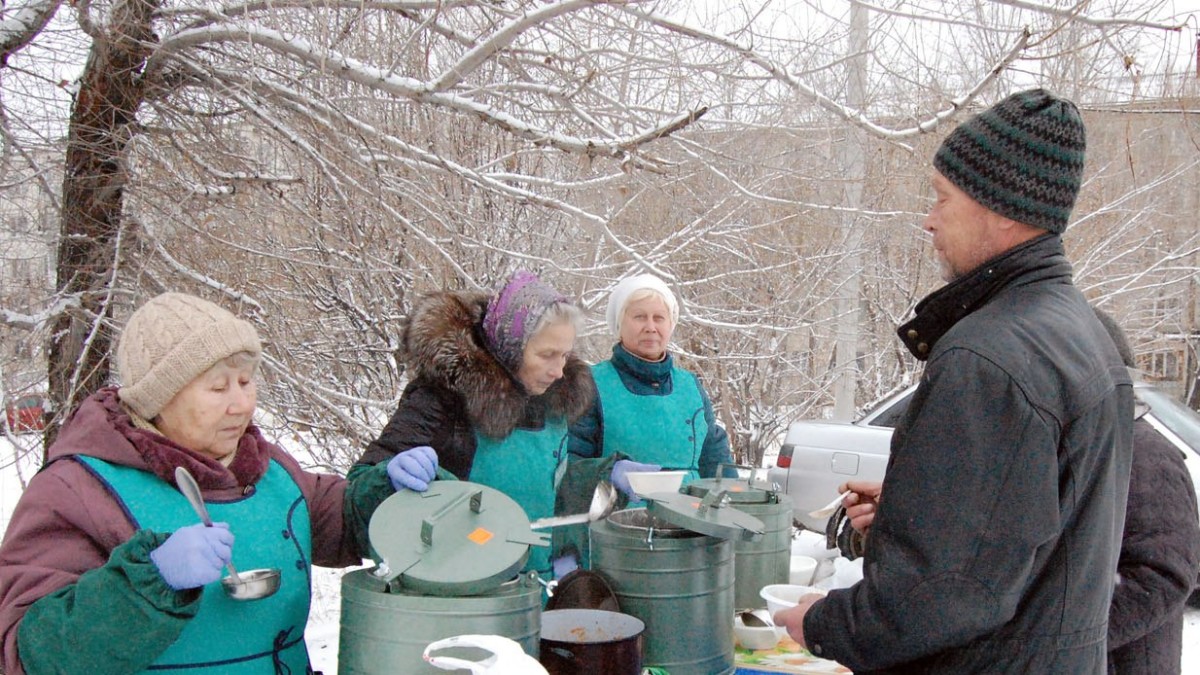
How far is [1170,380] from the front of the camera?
40.5 feet

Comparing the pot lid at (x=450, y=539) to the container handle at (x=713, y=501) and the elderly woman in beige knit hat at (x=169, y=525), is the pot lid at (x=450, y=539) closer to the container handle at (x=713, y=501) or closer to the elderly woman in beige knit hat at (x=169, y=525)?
the elderly woman in beige knit hat at (x=169, y=525)

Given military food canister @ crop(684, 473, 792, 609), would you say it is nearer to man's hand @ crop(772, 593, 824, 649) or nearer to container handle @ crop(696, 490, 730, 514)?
container handle @ crop(696, 490, 730, 514)

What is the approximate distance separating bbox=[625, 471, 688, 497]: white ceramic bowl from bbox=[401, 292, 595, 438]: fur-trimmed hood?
1.71ft

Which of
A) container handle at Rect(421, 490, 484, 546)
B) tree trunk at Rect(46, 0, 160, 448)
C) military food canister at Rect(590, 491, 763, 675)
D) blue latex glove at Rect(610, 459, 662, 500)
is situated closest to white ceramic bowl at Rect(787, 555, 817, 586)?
blue latex glove at Rect(610, 459, 662, 500)

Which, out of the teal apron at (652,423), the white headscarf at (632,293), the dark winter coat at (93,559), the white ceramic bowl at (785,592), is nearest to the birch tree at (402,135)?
the white headscarf at (632,293)

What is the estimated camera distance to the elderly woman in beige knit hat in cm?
142

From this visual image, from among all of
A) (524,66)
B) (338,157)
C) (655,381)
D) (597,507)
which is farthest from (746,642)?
(338,157)

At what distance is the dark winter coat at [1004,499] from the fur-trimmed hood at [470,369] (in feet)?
3.98

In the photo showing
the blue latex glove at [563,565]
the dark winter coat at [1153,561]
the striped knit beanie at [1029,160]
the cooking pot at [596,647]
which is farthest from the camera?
the blue latex glove at [563,565]

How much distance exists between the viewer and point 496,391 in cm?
249

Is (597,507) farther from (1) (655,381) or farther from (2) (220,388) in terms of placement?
(1) (655,381)

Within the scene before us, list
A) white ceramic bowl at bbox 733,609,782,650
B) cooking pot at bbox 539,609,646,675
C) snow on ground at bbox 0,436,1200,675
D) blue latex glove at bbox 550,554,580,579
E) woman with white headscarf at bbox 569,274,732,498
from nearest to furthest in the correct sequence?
1. cooking pot at bbox 539,609,646,675
2. white ceramic bowl at bbox 733,609,782,650
3. blue latex glove at bbox 550,554,580,579
4. woman with white headscarf at bbox 569,274,732,498
5. snow on ground at bbox 0,436,1200,675

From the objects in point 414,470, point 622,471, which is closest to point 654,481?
point 622,471

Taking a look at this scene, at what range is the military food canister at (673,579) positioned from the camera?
1865mm
